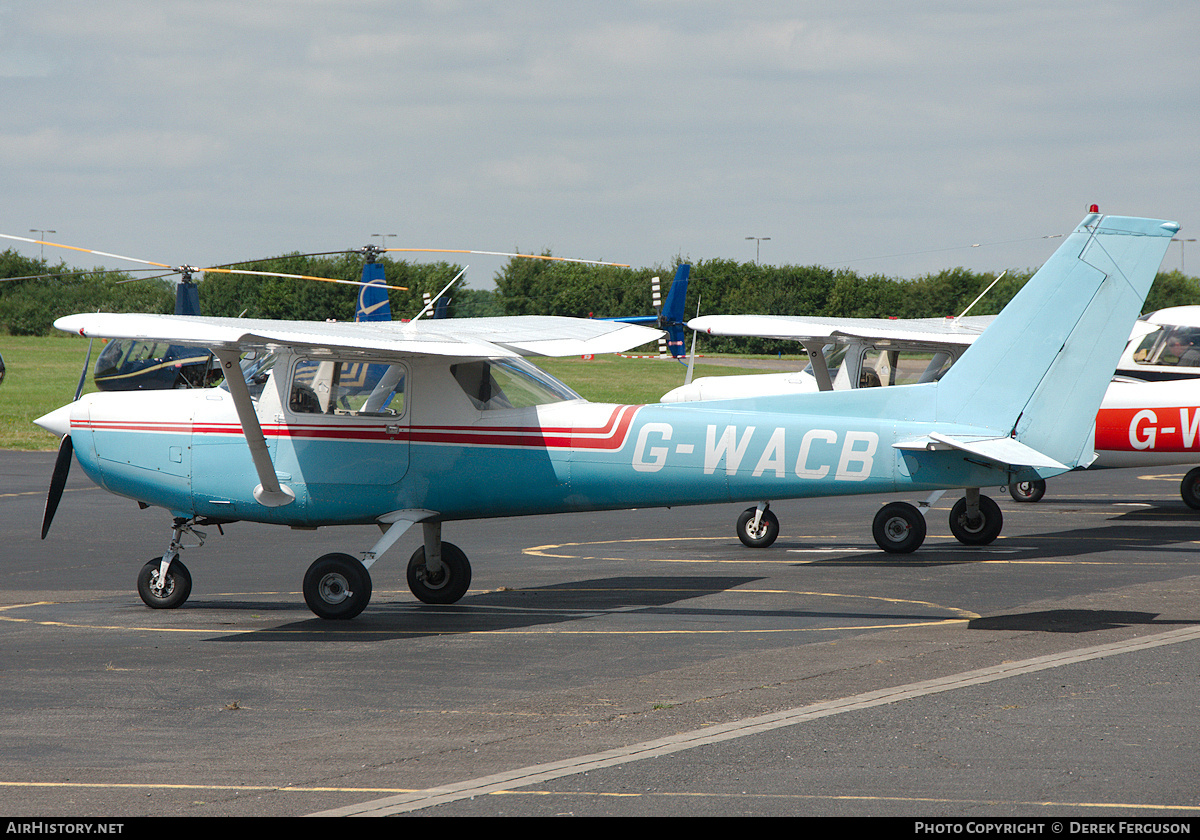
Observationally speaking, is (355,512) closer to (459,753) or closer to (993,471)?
(459,753)

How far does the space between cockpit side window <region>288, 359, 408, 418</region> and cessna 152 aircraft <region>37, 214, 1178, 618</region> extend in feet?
0.06

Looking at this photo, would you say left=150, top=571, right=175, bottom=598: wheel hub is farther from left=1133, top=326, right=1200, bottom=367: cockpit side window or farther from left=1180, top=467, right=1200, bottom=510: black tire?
left=1180, top=467, right=1200, bottom=510: black tire

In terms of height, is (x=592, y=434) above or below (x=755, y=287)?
below

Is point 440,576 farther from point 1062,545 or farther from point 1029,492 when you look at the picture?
point 1029,492

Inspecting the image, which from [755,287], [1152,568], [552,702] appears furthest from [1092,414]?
[755,287]

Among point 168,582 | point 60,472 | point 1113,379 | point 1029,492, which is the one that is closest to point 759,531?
point 1113,379

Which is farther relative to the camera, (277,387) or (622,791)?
(277,387)

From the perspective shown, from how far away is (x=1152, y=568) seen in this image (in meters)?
12.7

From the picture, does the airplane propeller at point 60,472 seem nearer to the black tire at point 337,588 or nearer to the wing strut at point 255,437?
the wing strut at point 255,437

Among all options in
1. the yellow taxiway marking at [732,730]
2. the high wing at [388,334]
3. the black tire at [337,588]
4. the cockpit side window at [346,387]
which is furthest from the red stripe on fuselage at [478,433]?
the yellow taxiway marking at [732,730]

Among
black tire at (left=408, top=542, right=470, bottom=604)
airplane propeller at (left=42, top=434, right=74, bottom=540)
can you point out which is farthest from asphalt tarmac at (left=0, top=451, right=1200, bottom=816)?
airplane propeller at (left=42, top=434, right=74, bottom=540)

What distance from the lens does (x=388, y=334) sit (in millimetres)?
10914

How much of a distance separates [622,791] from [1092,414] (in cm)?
627
